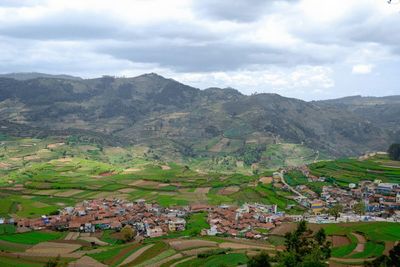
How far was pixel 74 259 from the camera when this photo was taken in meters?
46.0

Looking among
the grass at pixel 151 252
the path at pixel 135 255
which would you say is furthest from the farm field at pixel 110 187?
the grass at pixel 151 252

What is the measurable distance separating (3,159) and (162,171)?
2329 inches

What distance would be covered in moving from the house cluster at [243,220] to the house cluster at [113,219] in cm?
513

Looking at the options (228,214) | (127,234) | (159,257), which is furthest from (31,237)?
(228,214)

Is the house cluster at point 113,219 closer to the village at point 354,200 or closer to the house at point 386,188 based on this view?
the village at point 354,200

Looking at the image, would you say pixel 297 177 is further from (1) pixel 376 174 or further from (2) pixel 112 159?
(2) pixel 112 159

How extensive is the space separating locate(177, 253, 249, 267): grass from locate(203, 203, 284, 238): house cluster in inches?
586

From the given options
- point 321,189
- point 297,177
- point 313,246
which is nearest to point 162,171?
point 297,177

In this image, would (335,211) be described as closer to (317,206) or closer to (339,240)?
(317,206)

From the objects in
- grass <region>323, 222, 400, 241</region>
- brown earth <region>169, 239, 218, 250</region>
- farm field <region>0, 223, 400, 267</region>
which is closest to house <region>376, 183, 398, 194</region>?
grass <region>323, 222, 400, 241</region>

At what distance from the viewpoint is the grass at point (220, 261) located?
137ft

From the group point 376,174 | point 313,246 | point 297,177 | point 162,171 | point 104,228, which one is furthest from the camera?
point 162,171

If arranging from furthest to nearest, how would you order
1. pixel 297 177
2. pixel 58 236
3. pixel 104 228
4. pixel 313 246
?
pixel 297 177 → pixel 104 228 → pixel 58 236 → pixel 313 246

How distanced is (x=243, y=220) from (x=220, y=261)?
26.1m
